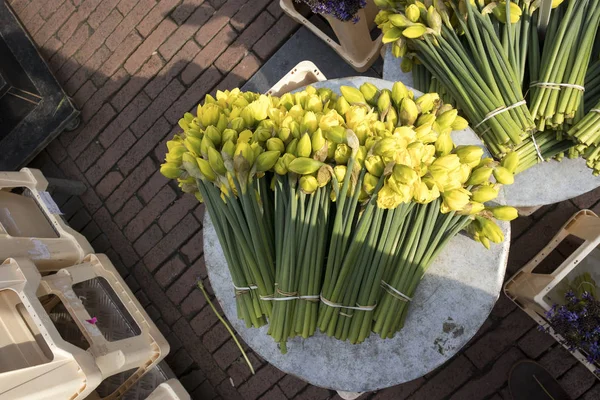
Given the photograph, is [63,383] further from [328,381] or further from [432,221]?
[432,221]

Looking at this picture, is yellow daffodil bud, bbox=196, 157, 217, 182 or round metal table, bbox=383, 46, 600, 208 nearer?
yellow daffodil bud, bbox=196, 157, 217, 182

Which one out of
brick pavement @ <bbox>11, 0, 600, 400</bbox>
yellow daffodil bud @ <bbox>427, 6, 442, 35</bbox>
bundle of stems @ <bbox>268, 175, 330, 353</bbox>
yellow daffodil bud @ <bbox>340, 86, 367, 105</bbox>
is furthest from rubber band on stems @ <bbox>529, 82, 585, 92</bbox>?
brick pavement @ <bbox>11, 0, 600, 400</bbox>

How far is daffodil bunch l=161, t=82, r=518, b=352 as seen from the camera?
54.8 inches

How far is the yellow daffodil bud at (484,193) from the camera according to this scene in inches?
56.9

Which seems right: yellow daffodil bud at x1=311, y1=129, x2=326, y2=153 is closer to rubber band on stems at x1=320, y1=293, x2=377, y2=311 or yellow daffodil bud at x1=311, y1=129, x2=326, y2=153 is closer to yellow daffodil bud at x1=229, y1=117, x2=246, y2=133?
yellow daffodil bud at x1=229, y1=117, x2=246, y2=133

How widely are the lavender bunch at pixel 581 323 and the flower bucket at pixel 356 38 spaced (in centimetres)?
159

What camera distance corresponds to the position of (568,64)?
163 centimetres

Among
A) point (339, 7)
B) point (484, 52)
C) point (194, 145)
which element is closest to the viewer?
point (194, 145)

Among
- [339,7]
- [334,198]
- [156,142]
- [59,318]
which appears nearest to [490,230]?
[334,198]

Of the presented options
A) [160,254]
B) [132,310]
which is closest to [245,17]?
[160,254]

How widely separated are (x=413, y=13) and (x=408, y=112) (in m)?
0.39

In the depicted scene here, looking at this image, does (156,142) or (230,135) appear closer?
(230,135)

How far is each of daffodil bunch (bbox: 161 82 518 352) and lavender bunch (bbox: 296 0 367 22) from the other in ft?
2.46

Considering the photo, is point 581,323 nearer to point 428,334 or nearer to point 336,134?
point 428,334
